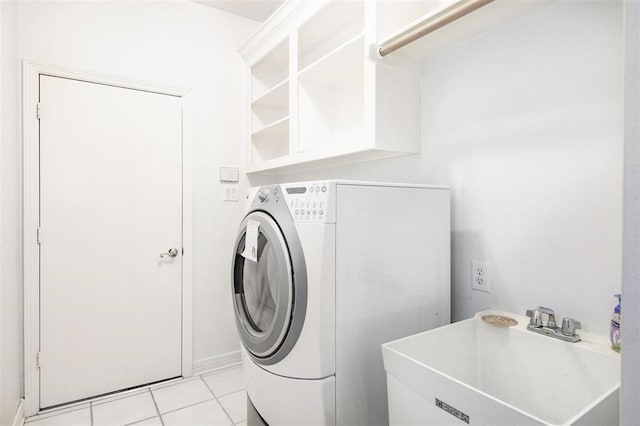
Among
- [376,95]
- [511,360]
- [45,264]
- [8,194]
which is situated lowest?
[511,360]

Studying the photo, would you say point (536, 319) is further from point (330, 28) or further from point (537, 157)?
point (330, 28)

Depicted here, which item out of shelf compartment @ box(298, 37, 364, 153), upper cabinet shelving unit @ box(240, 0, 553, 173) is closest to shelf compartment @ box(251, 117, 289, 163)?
upper cabinet shelving unit @ box(240, 0, 553, 173)

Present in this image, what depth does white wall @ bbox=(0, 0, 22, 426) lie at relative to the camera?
158 centimetres

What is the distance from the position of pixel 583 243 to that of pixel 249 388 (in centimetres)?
150

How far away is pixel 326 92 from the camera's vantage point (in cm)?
222

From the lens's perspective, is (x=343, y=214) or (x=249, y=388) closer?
(x=343, y=214)

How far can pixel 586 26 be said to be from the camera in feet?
3.93

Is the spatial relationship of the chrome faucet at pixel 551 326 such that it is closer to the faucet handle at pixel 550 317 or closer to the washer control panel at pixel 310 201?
the faucet handle at pixel 550 317

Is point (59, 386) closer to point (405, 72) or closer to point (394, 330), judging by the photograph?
point (394, 330)

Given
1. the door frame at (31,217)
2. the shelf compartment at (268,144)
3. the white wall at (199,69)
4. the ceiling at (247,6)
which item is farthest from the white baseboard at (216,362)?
the ceiling at (247,6)

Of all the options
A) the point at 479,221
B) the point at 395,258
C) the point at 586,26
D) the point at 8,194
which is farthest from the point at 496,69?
the point at 8,194

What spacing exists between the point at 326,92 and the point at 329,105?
3.2 inches

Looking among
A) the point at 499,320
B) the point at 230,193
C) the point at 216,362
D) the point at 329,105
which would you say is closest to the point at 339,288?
the point at 499,320

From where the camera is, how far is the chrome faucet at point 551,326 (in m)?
1.16
